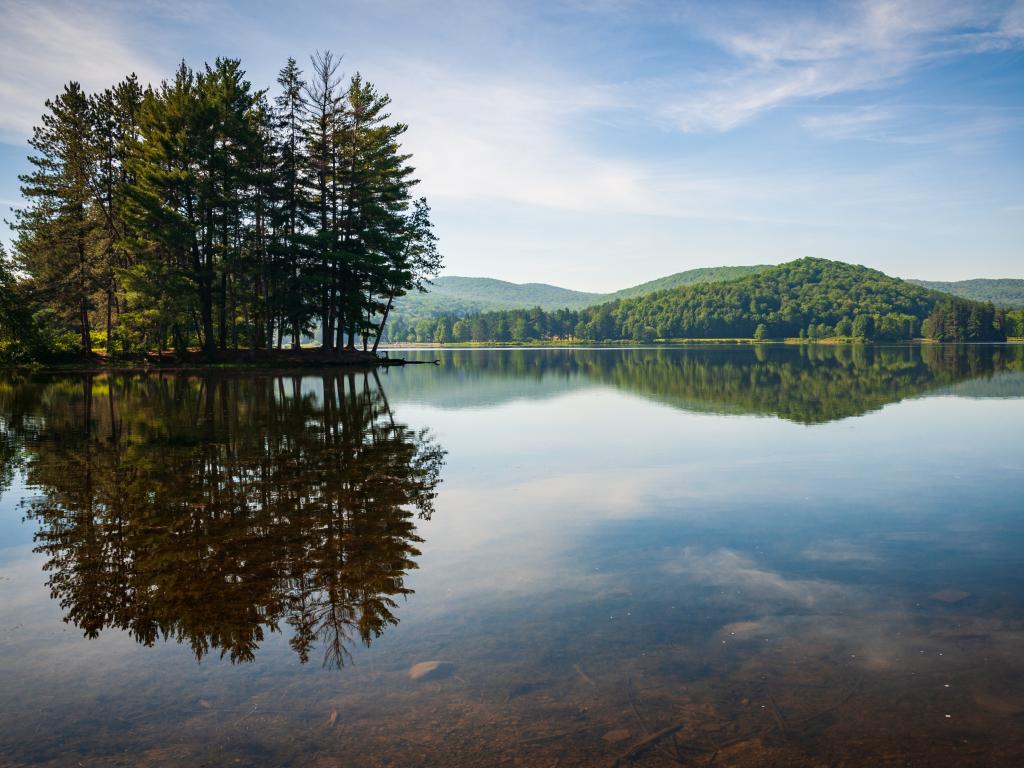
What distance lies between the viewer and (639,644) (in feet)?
21.0

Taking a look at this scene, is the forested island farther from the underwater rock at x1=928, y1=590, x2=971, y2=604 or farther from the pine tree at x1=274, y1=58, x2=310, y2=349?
the underwater rock at x1=928, y1=590, x2=971, y2=604

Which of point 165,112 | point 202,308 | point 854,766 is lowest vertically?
point 854,766

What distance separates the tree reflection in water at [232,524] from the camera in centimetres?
711

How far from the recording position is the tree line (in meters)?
49.3

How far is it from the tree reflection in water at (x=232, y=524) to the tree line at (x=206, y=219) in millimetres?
31716

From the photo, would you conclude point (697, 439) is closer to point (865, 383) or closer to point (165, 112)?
point (865, 383)

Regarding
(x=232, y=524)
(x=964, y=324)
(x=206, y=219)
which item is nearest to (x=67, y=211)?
(x=206, y=219)

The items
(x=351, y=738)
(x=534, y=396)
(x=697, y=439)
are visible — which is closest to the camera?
(x=351, y=738)

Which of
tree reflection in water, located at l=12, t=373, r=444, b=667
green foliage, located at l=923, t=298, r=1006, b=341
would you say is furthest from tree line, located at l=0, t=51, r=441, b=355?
green foliage, located at l=923, t=298, r=1006, b=341

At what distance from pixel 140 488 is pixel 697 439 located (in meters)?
14.0

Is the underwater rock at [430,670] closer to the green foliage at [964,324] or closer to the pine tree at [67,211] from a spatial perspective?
the pine tree at [67,211]

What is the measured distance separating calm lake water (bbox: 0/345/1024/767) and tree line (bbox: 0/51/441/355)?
3736 centimetres

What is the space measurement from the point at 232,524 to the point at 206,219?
156ft

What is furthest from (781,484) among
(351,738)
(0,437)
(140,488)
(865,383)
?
(865,383)
